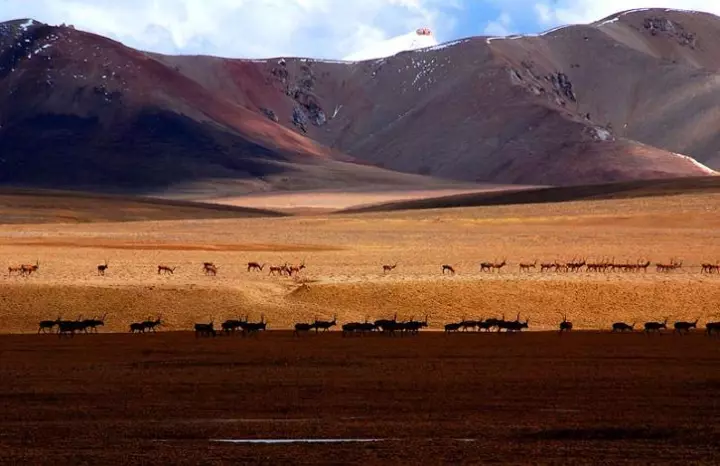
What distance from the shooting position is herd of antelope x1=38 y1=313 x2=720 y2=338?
2939cm

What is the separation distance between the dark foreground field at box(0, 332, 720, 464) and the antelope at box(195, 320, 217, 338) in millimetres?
355

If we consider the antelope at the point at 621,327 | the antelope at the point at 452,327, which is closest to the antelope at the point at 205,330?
the antelope at the point at 452,327

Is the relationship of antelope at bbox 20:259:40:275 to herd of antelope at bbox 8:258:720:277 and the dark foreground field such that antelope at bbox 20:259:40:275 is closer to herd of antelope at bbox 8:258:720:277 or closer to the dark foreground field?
herd of antelope at bbox 8:258:720:277

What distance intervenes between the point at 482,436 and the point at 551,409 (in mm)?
2319

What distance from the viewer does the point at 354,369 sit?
24172 millimetres

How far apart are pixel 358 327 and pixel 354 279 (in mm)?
8372

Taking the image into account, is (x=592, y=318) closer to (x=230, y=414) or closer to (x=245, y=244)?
(x=230, y=414)

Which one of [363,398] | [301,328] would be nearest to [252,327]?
[301,328]

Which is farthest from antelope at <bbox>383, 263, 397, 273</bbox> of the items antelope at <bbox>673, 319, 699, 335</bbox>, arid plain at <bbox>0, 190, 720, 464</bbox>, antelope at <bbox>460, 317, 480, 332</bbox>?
antelope at <bbox>673, 319, 699, 335</bbox>

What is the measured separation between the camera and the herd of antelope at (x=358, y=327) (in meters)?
29.4

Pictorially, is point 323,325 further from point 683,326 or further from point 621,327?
point 683,326

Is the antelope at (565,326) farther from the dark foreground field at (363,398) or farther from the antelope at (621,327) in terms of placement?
the antelope at (621,327)

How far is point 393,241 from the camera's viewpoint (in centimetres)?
6356

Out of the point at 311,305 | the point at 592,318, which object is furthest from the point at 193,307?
the point at 592,318
